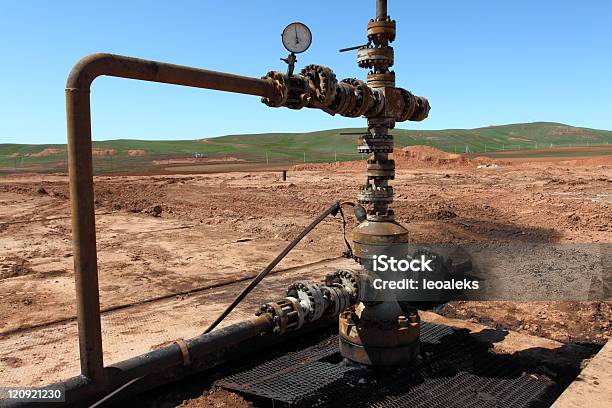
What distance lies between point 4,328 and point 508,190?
63.5ft

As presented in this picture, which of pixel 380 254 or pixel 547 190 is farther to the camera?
pixel 547 190

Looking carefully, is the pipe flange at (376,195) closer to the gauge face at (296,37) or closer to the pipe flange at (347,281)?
the pipe flange at (347,281)

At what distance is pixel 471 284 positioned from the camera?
7863 mm

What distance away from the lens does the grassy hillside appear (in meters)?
76.1

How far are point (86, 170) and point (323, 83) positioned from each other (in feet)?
6.30

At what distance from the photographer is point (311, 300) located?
14.7 feet

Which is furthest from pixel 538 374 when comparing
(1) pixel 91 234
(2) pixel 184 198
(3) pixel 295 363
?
(2) pixel 184 198

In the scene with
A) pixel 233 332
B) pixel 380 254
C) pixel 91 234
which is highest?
pixel 91 234

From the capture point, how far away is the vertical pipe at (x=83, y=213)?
2.80 meters

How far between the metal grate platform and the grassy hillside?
63.7m

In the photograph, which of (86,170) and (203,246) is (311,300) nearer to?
(86,170)

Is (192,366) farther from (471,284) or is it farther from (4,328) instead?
(471,284)

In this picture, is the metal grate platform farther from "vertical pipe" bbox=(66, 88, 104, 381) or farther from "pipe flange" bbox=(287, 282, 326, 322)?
"vertical pipe" bbox=(66, 88, 104, 381)

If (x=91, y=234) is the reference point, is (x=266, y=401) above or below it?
below
